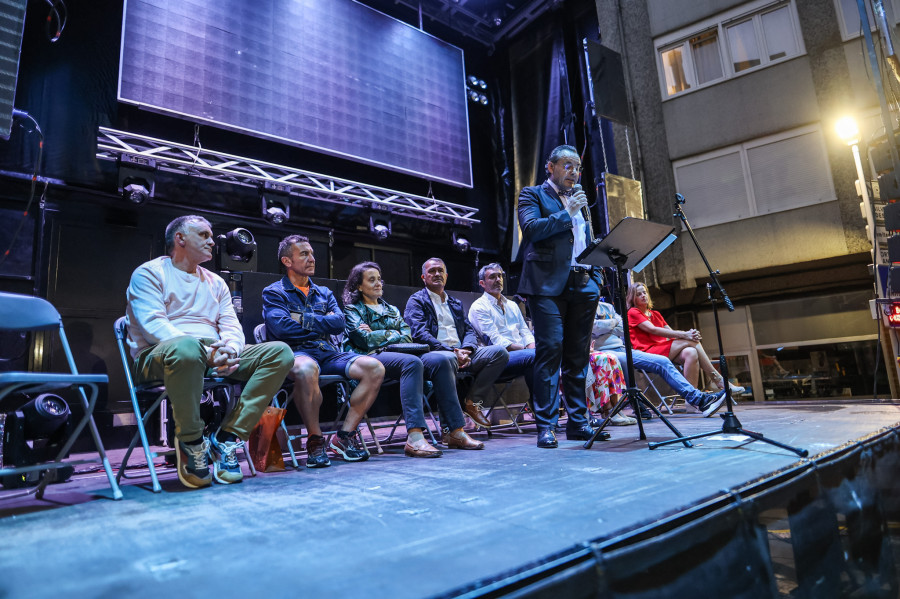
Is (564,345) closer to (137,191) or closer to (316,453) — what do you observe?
(316,453)

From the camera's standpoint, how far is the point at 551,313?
290 centimetres

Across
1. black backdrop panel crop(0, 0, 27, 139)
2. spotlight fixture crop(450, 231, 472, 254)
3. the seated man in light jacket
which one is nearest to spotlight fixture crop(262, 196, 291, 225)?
spotlight fixture crop(450, 231, 472, 254)

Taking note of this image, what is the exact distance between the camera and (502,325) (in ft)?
14.1

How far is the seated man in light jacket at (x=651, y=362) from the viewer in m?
4.01

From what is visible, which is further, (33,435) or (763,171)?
(763,171)

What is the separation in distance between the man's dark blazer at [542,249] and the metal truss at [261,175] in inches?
174

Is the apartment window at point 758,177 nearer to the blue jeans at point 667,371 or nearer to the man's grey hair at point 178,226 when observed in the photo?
the blue jeans at point 667,371

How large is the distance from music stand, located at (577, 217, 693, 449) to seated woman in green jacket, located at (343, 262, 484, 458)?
796 millimetres

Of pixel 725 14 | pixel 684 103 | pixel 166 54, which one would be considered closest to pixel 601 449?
pixel 166 54

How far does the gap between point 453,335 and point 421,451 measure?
1.36 meters

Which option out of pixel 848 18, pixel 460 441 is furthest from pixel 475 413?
pixel 848 18

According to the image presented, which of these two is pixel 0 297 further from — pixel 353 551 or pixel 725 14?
pixel 725 14

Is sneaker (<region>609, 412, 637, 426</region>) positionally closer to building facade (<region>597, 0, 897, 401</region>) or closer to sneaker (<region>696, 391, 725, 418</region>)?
sneaker (<region>696, 391, 725, 418</region>)

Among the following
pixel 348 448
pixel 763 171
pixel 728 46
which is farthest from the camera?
pixel 728 46
